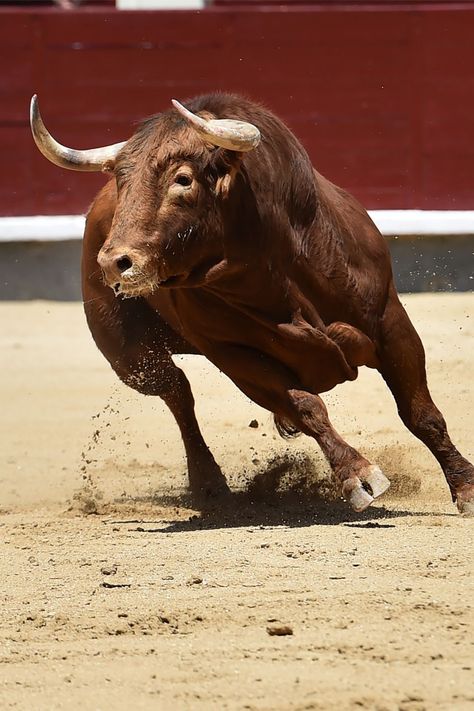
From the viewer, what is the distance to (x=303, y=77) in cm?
948

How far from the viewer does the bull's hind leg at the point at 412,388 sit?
507 centimetres

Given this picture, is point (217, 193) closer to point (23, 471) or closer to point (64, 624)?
point (64, 624)

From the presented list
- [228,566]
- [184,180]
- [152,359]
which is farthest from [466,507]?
[152,359]

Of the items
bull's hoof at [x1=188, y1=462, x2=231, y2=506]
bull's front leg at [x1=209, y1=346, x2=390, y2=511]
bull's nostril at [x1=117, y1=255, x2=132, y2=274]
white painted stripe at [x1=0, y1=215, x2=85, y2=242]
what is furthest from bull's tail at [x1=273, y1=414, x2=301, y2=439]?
white painted stripe at [x1=0, y1=215, x2=85, y2=242]

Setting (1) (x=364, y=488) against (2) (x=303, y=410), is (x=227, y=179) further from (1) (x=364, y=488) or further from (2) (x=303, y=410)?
(1) (x=364, y=488)

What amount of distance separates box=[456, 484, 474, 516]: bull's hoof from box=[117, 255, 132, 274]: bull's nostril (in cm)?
130

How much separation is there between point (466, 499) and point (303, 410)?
1.91 feet

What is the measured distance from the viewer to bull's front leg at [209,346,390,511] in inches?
183

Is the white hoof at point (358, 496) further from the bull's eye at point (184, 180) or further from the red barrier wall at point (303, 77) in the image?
the red barrier wall at point (303, 77)

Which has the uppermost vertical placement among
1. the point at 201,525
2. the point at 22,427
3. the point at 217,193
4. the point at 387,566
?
the point at 217,193

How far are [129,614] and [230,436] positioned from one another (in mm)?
3154

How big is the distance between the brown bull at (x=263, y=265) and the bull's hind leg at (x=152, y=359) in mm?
426

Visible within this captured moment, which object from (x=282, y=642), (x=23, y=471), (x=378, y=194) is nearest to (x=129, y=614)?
(x=282, y=642)

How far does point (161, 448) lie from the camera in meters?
6.82
